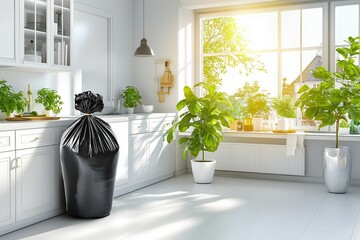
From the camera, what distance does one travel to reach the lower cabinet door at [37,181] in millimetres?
3664

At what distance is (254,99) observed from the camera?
646 cm

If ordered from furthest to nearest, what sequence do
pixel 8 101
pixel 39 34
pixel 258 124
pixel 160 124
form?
pixel 258 124 < pixel 160 124 < pixel 39 34 < pixel 8 101

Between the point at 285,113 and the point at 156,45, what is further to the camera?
the point at 156,45

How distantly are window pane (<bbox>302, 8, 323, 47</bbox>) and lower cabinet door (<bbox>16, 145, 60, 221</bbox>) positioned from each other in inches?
155

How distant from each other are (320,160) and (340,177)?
736 millimetres

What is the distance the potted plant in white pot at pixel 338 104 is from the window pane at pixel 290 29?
1.12 meters

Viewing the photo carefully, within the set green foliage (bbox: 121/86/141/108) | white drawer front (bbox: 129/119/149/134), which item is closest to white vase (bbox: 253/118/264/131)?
white drawer front (bbox: 129/119/149/134)

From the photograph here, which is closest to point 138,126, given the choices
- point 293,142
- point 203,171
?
point 203,171

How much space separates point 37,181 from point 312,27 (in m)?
4.36

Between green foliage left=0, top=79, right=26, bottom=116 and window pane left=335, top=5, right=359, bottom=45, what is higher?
window pane left=335, top=5, right=359, bottom=45

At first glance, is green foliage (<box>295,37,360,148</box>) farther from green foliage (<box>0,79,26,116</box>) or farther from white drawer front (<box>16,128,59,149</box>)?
green foliage (<box>0,79,26,116</box>)

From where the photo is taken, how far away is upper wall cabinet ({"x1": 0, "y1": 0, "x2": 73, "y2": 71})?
398 cm

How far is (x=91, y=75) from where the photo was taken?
5.75 metres

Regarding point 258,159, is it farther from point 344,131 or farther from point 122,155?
point 122,155
